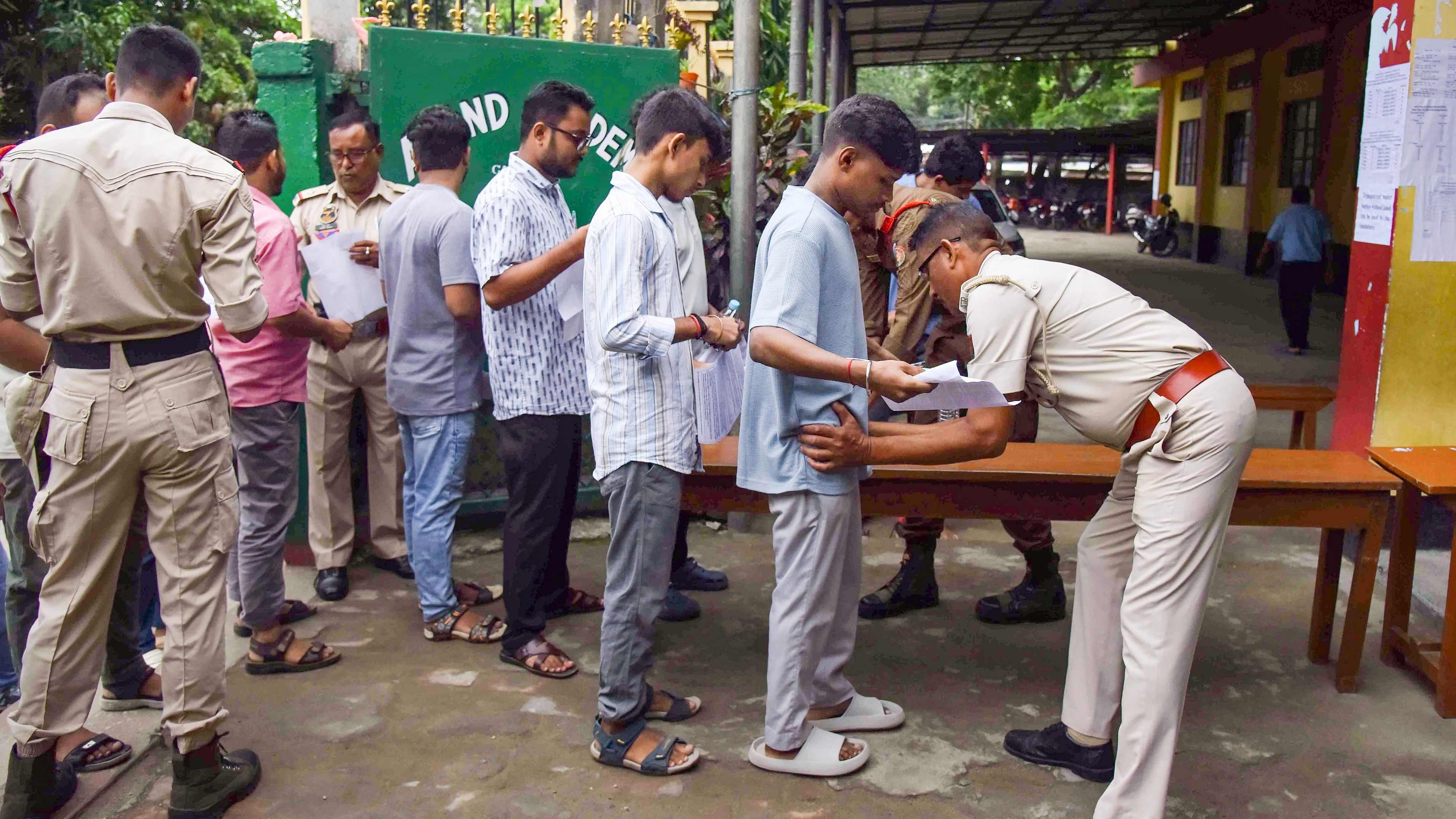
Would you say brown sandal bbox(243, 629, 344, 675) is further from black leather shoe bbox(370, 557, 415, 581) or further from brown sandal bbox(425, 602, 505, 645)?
black leather shoe bbox(370, 557, 415, 581)

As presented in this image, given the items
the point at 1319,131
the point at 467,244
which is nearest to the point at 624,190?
the point at 467,244

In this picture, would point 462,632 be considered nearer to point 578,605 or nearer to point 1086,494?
point 578,605

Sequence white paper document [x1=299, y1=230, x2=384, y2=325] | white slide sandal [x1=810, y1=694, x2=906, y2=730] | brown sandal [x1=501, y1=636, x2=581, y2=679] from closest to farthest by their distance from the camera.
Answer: white slide sandal [x1=810, y1=694, x2=906, y2=730] < brown sandal [x1=501, y1=636, x2=581, y2=679] < white paper document [x1=299, y1=230, x2=384, y2=325]

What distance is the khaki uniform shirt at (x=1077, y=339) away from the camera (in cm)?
272

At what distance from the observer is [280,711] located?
3.40m

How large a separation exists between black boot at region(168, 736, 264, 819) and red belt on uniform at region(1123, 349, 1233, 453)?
245cm

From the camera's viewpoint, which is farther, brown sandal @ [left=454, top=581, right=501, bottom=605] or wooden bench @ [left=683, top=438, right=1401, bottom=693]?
brown sandal @ [left=454, top=581, right=501, bottom=605]

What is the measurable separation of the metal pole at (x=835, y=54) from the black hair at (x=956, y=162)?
6.31 metres

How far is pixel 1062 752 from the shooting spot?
3.10m

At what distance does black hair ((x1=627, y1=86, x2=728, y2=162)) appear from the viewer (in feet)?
9.71

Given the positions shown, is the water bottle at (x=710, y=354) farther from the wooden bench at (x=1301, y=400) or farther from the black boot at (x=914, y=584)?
the wooden bench at (x=1301, y=400)

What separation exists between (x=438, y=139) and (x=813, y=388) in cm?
176

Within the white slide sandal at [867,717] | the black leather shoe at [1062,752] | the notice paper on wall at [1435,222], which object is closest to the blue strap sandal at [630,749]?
the white slide sandal at [867,717]

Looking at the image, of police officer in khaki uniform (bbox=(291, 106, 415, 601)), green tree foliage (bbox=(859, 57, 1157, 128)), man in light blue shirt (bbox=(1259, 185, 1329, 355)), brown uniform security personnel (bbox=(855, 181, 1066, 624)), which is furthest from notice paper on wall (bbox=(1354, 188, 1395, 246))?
green tree foliage (bbox=(859, 57, 1157, 128))
